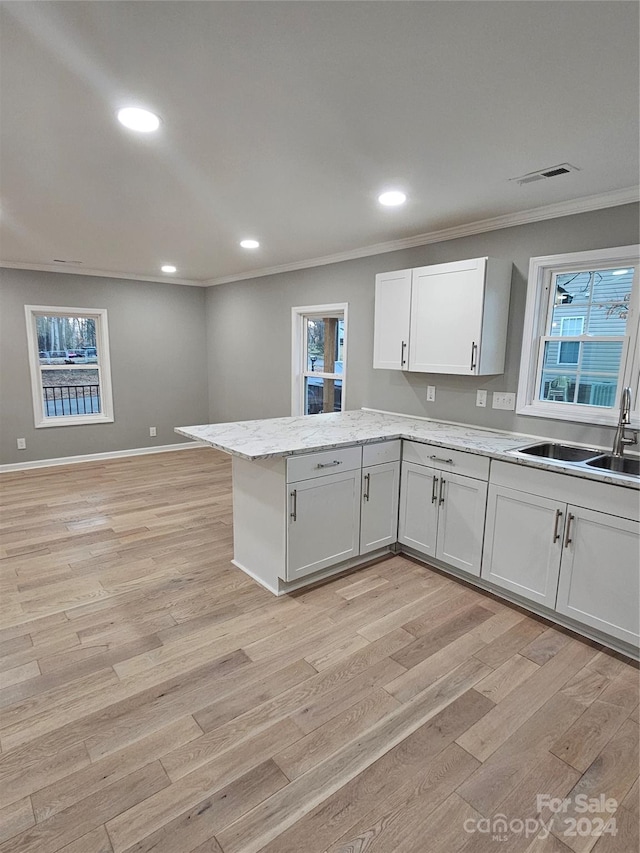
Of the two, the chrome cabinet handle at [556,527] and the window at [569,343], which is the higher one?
the window at [569,343]

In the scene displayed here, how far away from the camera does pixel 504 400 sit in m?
3.28

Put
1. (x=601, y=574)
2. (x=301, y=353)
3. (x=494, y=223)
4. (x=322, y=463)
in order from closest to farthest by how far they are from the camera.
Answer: (x=601, y=574), (x=322, y=463), (x=494, y=223), (x=301, y=353)

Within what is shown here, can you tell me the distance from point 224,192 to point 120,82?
3.75 feet

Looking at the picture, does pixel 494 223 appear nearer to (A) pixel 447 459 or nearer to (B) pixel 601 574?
(A) pixel 447 459

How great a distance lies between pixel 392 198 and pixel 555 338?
4.60 ft

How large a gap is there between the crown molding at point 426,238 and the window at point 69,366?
0.47 metres

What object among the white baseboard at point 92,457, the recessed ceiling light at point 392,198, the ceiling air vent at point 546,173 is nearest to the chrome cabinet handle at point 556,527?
the ceiling air vent at point 546,173

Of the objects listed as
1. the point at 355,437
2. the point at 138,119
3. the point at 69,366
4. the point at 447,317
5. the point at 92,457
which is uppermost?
the point at 138,119

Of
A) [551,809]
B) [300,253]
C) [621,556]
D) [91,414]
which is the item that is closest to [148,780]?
[551,809]

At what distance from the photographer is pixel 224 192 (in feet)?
8.98

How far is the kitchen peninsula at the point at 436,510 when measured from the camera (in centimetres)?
232

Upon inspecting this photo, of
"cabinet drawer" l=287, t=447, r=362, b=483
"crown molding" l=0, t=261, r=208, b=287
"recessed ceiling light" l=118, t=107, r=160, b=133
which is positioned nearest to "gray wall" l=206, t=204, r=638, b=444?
"crown molding" l=0, t=261, r=208, b=287

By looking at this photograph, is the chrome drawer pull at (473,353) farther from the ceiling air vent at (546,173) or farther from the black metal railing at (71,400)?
the black metal railing at (71,400)

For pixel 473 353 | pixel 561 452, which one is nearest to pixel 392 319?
pixel 473 353
